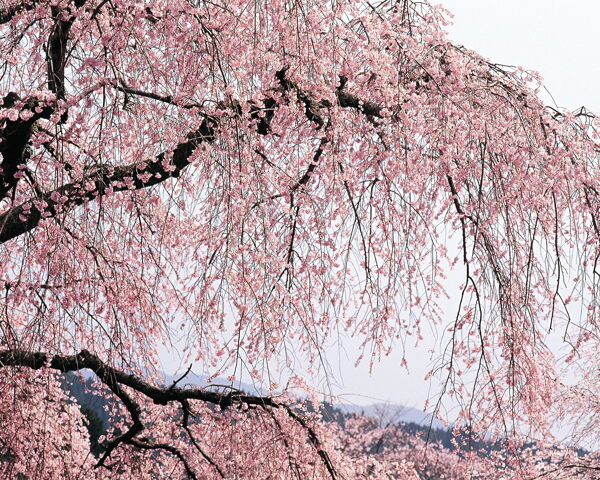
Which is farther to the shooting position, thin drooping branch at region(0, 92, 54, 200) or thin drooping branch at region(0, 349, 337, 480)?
thin drooping branch at region(0, 349, 337, 480)

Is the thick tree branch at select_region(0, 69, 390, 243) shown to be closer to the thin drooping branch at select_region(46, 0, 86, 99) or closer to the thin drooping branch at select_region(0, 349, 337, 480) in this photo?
the thin drooping branch at select_region(46, 0, 86, 99)

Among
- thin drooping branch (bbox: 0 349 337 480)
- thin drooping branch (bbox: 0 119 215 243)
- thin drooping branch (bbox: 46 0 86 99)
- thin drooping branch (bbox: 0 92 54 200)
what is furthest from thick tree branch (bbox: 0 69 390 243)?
thin drooping branch (bbox: 0 349 337 480)

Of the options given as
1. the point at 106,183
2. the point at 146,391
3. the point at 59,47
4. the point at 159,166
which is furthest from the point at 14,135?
the point at 146,391

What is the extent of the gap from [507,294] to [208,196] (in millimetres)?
1682

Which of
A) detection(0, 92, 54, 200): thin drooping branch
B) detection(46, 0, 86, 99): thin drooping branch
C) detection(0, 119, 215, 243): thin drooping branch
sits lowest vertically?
detection(0, 119, 215, 243): thin drooping branch

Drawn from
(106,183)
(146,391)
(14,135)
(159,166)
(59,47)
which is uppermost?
(59,47)

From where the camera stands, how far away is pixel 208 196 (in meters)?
3.47

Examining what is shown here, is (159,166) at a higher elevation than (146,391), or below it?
higher

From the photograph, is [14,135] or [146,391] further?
[146,391]

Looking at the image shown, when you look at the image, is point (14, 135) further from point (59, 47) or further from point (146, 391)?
A: point (146, 391)

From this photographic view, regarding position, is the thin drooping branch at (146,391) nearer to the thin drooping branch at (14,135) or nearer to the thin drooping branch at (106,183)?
the thin drooping branch at (106,183)

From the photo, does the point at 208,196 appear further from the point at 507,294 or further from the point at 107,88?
the point at 507,294

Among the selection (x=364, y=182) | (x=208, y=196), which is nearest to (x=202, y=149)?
(x=208, y=196)

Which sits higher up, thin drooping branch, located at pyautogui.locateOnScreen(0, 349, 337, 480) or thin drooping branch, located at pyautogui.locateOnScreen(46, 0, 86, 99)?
thin drooping branch, located at pyautogui.locateOnScreen(46, 0, 86, 99)
